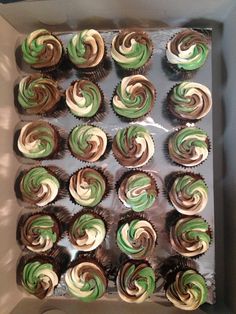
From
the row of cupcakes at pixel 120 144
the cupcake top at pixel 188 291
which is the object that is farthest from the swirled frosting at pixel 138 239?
the row of cupcakes at pixel 120 144

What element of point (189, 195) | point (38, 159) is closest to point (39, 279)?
point (38, 159)

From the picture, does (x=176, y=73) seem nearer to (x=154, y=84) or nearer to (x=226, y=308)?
(x=154, y=84)

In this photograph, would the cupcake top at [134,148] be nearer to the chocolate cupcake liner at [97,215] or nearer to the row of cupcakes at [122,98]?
the row of cupcakes at [122,98]

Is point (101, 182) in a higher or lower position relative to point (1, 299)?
higher

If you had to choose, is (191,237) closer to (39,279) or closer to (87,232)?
(87,232)

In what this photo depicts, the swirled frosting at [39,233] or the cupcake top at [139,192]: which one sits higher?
the cupcake top at [139,192]

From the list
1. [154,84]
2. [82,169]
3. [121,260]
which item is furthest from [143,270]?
[154,84]
